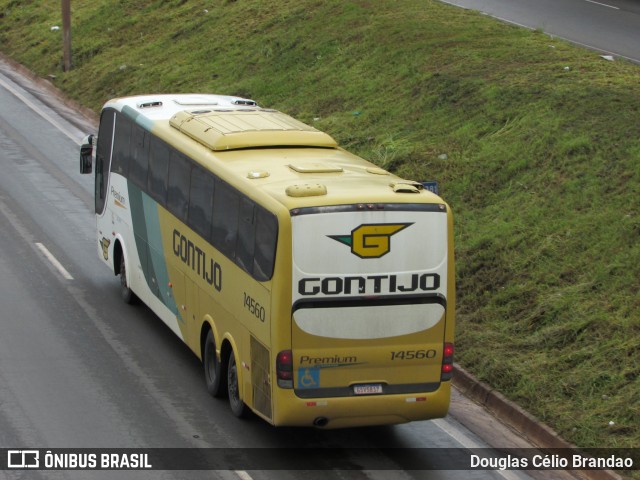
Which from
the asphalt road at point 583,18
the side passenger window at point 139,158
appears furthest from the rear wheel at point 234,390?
the asphalt road at point 583,18

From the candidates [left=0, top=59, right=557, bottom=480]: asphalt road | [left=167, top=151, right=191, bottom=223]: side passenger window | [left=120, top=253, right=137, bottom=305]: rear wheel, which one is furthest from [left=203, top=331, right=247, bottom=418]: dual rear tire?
[left=120, top=253, right=137, bottom=305]: rear wheel

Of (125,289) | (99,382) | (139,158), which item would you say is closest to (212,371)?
(99,382)

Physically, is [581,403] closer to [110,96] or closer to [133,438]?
[133,438]

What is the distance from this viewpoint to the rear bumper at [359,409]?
40.4 feet

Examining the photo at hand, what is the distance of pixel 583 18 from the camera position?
100 ft

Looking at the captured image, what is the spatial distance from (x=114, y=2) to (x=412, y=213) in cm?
2846

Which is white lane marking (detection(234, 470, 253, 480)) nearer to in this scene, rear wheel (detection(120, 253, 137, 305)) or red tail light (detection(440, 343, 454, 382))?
red tail light (detection(440, 343, 454, 382))

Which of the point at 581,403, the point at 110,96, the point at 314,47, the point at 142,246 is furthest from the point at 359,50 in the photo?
the point at 581,403

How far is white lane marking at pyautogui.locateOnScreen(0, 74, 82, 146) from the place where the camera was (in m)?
28.4

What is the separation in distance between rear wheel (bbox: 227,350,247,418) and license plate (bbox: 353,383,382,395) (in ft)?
5.73

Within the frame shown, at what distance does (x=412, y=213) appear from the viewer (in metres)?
12.4

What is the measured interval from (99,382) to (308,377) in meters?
3.62

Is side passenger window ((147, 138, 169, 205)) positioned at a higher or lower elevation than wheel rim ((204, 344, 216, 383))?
higher

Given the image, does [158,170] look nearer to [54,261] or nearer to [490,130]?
[54,261]
